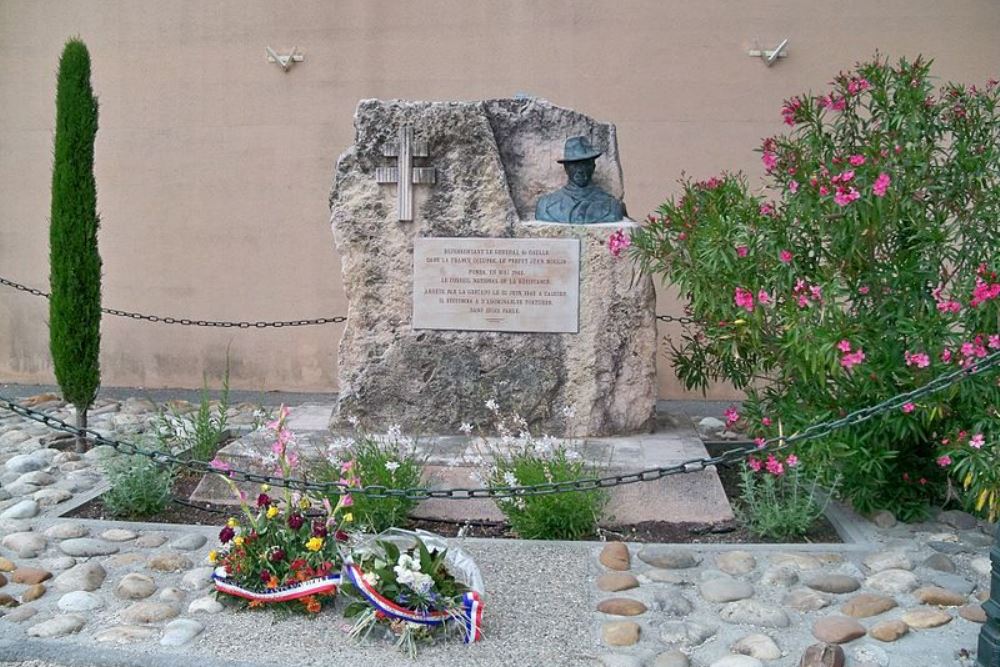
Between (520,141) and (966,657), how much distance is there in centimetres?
380

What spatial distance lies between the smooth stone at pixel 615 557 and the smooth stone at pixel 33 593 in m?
2.31

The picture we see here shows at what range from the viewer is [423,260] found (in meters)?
5.74

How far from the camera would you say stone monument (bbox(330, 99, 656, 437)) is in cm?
558

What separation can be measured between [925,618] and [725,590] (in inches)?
28.9

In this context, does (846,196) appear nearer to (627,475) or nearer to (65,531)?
(627,475)

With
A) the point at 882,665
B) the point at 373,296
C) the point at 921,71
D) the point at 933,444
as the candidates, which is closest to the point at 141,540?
the point at 373,296

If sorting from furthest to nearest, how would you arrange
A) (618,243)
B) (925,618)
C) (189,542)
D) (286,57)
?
(286,57), (618,243), (189,542), (925,618)

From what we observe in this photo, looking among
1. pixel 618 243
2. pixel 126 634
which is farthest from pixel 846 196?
pixel 126 634

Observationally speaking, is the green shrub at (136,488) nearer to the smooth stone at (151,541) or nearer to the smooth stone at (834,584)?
the smooth stone at (151,541)

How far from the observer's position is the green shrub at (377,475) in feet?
15.0

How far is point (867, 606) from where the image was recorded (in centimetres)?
372

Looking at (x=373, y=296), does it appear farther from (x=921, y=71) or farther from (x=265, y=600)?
(x=921, y=71)

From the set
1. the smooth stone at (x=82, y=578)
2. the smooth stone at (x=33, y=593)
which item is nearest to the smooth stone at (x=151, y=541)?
the smooth stone at (x=82, y=578)

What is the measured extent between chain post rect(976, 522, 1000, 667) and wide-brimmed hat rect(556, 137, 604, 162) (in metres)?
3.25
